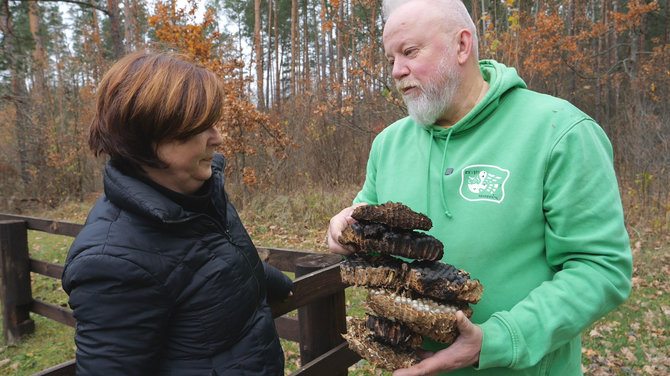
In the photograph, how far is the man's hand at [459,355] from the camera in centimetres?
133

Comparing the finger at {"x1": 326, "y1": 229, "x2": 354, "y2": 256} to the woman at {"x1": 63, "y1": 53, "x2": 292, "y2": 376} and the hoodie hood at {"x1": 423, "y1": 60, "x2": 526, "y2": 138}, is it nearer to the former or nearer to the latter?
the woman at {"x1": 63, "y1": 53, "x2": 292, "y2": 376}

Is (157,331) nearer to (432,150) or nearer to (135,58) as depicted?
(135,58)

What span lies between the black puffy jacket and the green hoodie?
0.73 metres

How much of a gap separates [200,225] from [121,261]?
0.33 meters

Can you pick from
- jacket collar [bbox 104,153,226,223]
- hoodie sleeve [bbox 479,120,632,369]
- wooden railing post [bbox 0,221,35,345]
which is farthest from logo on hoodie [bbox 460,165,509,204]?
wooden railing post [bbox 0,221,35,345]

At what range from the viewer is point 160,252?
1.44 meters

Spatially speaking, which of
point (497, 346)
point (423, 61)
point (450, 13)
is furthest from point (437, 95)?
point (497, 346)

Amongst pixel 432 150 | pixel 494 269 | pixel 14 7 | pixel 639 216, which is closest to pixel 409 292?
pixel 494 269

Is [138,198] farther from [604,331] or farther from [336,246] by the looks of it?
[604,331]

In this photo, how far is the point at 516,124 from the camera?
162cm

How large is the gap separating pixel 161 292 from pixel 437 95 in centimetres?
127

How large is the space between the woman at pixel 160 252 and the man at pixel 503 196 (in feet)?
1.62

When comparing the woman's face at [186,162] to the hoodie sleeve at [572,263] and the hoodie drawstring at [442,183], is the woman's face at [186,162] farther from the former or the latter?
the hoodie sleeve at [572,263]

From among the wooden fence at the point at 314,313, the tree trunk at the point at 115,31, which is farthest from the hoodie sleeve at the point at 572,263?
the tree trunk at the point at 115,31
